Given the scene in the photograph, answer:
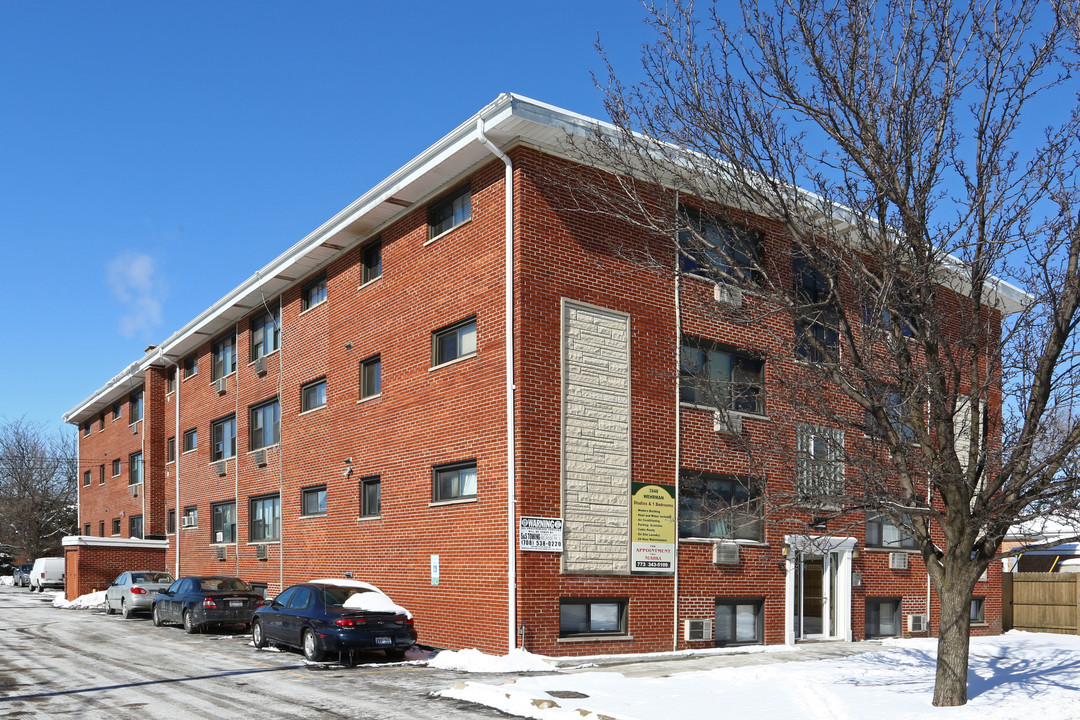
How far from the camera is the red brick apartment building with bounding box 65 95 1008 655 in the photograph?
61.1ft

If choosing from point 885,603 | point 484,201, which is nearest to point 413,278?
point 484,201

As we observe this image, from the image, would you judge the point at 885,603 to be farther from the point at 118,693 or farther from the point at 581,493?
the point at 118,693

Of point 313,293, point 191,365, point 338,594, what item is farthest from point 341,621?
point 191,365

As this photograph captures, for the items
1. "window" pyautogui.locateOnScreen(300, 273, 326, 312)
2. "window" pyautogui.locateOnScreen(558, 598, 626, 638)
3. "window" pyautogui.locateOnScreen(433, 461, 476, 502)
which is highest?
"window" pyautogui.locateOnScreen(300, 273, 326, 312)

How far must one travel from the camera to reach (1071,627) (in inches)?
1078

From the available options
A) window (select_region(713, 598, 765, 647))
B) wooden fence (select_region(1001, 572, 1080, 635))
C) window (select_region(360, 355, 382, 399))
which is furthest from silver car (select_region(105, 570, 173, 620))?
wooden fence (select_region(1001, 572, 1080, 635))

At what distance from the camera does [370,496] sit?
23781 mm

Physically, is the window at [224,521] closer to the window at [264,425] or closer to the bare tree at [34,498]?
the window at [264,425]

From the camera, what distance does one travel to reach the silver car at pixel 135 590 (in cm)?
2955

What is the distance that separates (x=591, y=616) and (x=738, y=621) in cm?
442

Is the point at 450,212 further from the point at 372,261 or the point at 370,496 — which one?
the point at 370,496

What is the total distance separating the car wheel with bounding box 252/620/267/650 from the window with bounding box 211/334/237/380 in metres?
14.6

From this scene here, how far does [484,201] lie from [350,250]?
667cm

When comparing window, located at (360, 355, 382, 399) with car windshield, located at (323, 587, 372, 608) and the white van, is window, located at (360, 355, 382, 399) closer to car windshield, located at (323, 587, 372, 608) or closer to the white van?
car windshield, located at (323, 587, 372, 608)
